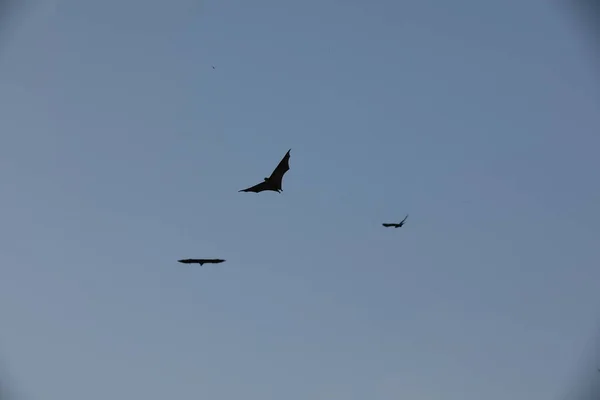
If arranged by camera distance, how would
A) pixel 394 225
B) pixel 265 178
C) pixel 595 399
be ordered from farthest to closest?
pixel 595 399 < pixel 394 225 < pixel 265 178

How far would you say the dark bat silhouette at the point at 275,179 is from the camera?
80125 millimetres

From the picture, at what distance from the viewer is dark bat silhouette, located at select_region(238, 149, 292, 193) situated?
8012 cm

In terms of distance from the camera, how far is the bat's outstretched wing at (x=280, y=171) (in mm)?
80125

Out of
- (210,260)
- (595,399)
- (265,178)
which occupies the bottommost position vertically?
(595,399)

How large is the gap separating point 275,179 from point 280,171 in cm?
79

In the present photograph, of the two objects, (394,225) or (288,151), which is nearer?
(288,151)

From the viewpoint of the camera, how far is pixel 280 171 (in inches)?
3167

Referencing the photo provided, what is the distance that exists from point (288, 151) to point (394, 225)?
593 inches

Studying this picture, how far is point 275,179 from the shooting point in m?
80.6

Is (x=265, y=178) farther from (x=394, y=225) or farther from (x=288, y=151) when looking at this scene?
(x=394, y=225)

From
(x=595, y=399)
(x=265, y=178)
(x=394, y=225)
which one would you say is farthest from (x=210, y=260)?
(x=595, y=399)

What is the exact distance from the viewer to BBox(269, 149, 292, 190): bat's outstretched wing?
8012cm

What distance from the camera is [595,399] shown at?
12575 cm

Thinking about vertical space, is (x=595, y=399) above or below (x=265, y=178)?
below
